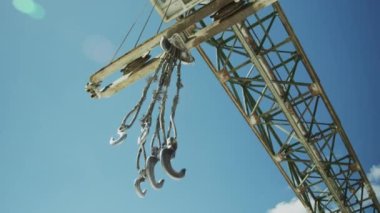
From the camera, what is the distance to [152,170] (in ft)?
12.0

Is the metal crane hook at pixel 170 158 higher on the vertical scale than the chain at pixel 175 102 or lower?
lower

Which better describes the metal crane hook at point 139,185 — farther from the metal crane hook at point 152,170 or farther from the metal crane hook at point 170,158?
the metal crane hook at point 170,158

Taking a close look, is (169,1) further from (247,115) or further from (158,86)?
(247,115)

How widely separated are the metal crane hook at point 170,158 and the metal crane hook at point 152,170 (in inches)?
5.6

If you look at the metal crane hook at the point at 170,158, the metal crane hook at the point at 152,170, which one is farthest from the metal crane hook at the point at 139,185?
the metal crane hook at the point at 170,158

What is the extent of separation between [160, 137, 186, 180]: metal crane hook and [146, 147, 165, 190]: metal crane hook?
14cm

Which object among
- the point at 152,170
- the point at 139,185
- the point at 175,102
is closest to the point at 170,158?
the point at 152,170

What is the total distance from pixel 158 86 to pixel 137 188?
3.84 feet

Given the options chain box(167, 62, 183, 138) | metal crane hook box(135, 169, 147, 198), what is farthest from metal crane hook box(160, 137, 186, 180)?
metal crane hook box(135, 169, 147, 198)

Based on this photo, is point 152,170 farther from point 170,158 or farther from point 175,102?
point 175,102

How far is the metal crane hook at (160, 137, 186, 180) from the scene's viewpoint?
3.41 meters

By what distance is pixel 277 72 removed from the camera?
8906 mm

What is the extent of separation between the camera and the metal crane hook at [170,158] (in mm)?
3414

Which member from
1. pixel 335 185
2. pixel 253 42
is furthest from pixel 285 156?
pixel 253 42
